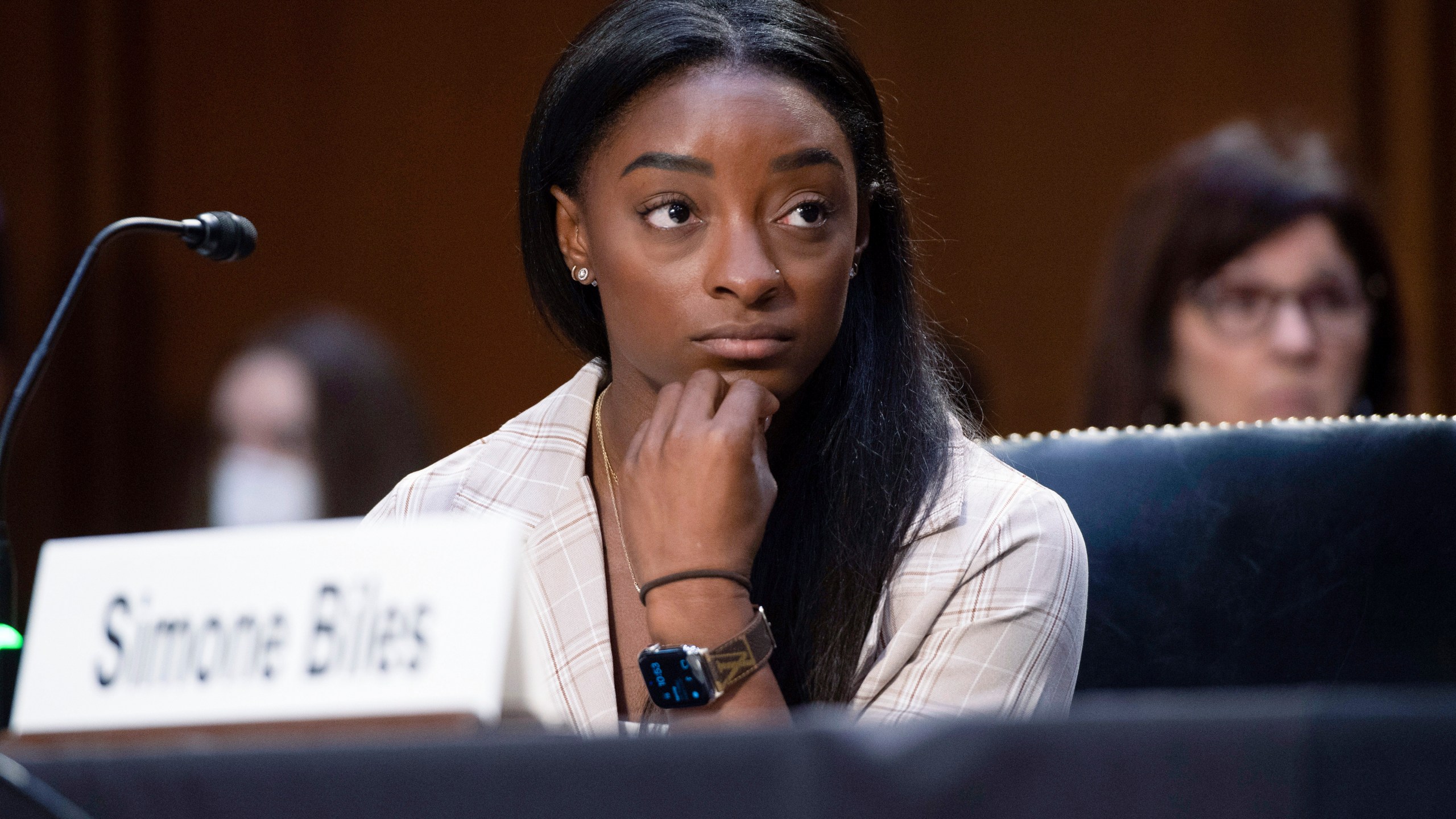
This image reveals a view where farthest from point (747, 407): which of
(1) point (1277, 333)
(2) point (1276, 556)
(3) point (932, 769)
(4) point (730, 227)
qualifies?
(1) point (1277, 333)

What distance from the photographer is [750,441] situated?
1.13m

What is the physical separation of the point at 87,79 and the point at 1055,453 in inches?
115

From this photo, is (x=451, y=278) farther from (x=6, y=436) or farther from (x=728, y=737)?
(x=728, y=737)

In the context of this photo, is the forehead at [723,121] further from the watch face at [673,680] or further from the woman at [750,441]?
the watch face at [673,680]

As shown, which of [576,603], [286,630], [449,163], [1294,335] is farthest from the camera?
[449,163]

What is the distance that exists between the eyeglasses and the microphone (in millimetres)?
1450

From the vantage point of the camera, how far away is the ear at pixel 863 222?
1.37 meters

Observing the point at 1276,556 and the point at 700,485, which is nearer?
the point at 700,485

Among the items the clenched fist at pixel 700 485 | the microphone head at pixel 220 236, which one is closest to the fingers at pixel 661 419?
the clenched fist at pixel 700 485

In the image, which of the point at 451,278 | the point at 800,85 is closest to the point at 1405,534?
the point at 800,85

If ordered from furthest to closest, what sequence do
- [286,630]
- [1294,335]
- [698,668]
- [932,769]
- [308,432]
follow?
[308,432]
[1294,335]
[698,668]
[286,630]
[932,769]

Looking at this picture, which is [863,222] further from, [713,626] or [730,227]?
[713,626]

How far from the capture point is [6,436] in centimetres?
111

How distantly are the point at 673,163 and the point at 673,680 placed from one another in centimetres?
41
